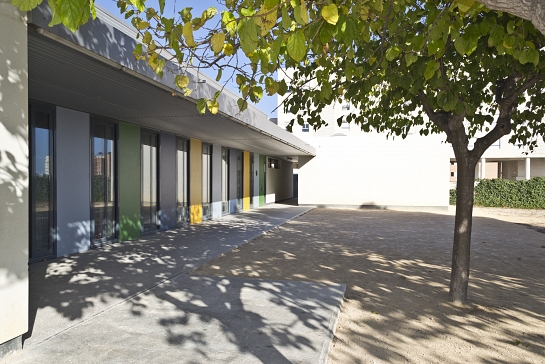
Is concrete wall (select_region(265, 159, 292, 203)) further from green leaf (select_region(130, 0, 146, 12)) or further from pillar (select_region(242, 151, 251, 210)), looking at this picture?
green leaf (select_region(130, 0, 146, 12))

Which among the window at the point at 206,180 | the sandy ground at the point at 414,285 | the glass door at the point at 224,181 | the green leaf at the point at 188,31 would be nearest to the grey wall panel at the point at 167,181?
the window at the point at 206,180

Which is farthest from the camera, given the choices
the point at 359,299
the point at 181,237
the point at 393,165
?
the point at 393,165

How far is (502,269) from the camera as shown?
23.8 ft

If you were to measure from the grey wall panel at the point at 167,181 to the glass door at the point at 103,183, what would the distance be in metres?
1.98

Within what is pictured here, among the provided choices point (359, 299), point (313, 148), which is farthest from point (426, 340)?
point (313, 148)

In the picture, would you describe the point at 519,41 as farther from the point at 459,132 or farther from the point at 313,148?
the point at 313,148

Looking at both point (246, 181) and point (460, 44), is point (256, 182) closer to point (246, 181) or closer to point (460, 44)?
point (246, 181)

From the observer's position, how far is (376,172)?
20547mm

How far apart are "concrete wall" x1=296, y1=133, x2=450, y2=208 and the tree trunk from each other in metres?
15.3

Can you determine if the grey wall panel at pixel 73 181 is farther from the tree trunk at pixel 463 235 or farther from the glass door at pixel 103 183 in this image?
the tree trunk at pixel 463 235

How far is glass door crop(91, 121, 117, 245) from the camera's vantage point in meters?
8.59

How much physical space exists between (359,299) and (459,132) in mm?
2639

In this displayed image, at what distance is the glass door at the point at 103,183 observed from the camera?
859 cm

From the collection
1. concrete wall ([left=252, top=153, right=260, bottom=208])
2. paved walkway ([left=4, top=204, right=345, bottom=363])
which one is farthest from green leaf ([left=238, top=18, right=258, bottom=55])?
concrete wall ([left=252, top=153, right=260, bottom=208])
